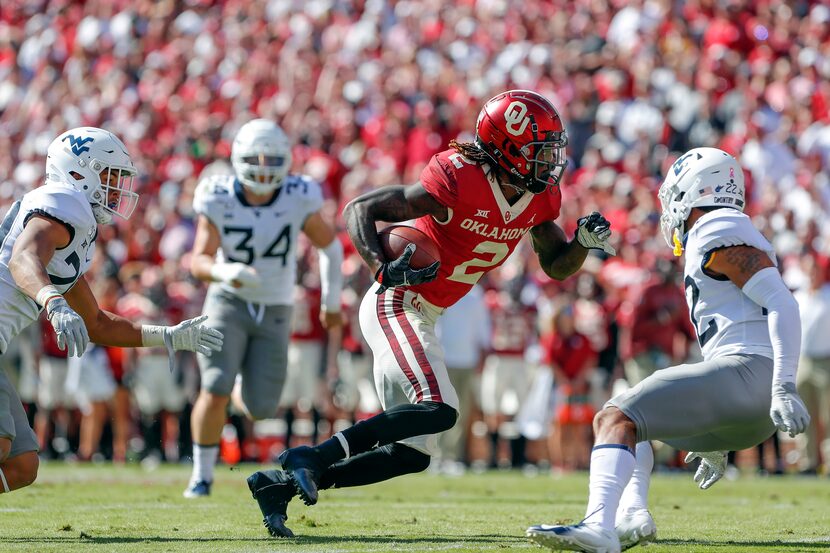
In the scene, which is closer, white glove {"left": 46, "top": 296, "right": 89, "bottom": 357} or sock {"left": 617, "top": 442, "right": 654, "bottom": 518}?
white glove {"left": 46, "top": 296, "right": 89, "bottom": 357}

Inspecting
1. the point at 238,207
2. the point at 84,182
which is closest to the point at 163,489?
the point at 238,207

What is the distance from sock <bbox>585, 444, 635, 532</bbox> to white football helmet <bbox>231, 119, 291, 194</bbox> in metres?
3.93

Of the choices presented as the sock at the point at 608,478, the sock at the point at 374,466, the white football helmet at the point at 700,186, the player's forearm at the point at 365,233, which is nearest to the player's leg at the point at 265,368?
the sock at the point at 374,466

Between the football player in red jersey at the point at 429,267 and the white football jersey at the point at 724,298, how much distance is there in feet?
2.81

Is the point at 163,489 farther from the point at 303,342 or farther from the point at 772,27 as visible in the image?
the point at 772,27

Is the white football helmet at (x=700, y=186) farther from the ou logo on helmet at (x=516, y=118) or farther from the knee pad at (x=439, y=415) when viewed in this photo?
the knee pad at (x=439, y=415)

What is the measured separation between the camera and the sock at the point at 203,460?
7969 mm

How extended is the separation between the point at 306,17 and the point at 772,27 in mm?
6775

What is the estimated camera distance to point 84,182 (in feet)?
18.6

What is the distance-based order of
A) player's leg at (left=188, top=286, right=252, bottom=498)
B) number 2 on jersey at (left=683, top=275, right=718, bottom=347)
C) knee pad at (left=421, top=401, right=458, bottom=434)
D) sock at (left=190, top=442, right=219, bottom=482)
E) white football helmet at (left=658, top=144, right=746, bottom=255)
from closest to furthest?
number 2 on jersey at (left=683, top=275, right=718, bottom=347)
white football helmet at (left=658, top=144, right=746, bottom=255)
knee pad at (left=421, top=401, right=458, bottom=434)
player's leg at (left=188, top=286, right=252, bottom=498)
sock at (left=190, top=442, right=219, bottom=482)

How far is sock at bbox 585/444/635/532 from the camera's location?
4613 millimetres

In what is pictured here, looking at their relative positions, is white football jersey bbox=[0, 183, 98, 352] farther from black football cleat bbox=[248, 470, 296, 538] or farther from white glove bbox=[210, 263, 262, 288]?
white glove bbox=[210, 263, 262, 288]

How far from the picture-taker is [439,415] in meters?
5.41

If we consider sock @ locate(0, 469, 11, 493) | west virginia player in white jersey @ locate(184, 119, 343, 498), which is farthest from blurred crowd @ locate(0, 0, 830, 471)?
sock @ locate(0, 469, 11, 493)
